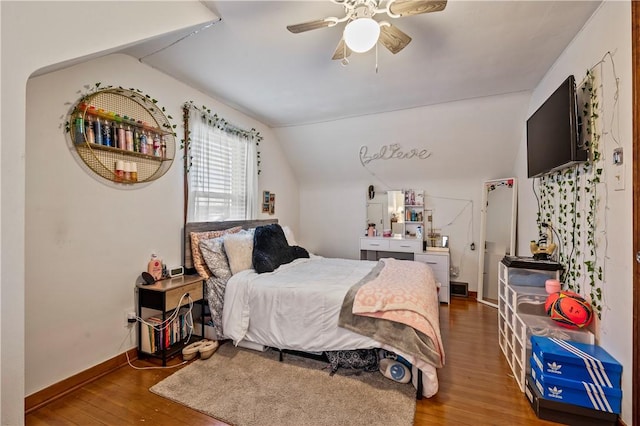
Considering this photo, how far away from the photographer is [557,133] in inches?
84.4

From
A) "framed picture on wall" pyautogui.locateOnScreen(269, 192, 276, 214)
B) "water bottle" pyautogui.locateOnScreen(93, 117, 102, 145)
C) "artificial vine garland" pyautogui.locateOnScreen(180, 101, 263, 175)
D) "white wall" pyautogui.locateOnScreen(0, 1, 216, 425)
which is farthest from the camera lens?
"framed picture on wall" pyautogui.locateOnScreen(269, 192, 276, 214)

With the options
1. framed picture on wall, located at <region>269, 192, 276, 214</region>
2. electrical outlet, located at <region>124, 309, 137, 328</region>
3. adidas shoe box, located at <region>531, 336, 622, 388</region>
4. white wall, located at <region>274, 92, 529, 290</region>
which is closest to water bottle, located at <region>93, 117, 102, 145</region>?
electrical outlet, located at <region>124, 309, 137, 328</region>

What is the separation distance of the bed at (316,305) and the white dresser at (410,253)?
1.12 metres

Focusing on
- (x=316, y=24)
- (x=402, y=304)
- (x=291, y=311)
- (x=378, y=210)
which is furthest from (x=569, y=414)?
(x=378, y=210)

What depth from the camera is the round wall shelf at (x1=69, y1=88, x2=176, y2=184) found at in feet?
6.86

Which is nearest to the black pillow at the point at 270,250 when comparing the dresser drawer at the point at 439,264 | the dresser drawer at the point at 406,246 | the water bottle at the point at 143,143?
the water bottle at the point at 143,143

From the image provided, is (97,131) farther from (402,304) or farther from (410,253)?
(410,253)

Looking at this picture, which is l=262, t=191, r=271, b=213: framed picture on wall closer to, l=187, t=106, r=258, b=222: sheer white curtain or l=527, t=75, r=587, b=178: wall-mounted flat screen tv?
l=187, t=106, r=258, b=222: sheer white curtain

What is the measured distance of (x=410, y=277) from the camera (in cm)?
257

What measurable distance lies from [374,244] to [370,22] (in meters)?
3.43

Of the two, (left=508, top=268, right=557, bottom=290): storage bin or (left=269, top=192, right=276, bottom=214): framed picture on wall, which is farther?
(left=269, top=192, right=276, bottom=214): framed picture on wall

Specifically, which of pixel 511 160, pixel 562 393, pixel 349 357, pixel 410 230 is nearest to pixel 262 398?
pixel 349 357

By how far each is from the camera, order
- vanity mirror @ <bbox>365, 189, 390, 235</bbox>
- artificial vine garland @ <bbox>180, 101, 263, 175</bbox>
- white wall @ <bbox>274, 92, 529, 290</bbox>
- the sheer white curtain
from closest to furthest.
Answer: artificial vine garland @ <bbox>180, 101, 263, 175</bbox>
the sheer white curtain
white wall @ <bbox>274, 92, 529, 290</bbox>
vanity mirror @ <bbox>365, 189, 390, 235</bbox>

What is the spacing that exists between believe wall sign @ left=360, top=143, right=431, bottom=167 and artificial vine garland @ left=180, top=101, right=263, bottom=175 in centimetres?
166
